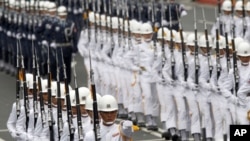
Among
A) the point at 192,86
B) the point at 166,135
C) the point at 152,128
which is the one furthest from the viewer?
the point at 152,128

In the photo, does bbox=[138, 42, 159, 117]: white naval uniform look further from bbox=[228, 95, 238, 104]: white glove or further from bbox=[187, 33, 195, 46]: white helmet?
bbox=[228, 95, 238, 104]: white glove

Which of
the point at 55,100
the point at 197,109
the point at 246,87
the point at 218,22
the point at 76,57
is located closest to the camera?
the point at 55,100

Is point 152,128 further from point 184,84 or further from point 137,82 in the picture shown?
point 184,84

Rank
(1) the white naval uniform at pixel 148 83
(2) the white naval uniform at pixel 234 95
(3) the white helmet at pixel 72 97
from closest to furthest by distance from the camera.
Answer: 1. (3) the white helmet at pixel 72 97
2. (2) the white naval uniform at pixel 234 95
3. (1) the white naval uniform at pixel 148 83

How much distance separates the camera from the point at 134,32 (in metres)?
25.2

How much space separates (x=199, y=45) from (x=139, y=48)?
2063 mm


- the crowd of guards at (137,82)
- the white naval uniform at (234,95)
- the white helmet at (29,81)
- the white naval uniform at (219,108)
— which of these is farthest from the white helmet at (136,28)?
the white helmet at (29,81)

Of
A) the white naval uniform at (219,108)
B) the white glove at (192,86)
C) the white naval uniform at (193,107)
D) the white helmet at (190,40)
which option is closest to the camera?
the white naval uniform at (219,108)

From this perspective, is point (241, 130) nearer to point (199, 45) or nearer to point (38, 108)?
point (38, 108)

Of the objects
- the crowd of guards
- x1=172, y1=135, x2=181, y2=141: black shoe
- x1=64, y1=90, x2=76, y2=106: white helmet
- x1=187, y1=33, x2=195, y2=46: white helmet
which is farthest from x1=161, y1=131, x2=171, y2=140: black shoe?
x1=64, y1=90, x2=76, y2=106: white helmet

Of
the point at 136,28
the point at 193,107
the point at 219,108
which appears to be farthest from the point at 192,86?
the point at 136,28

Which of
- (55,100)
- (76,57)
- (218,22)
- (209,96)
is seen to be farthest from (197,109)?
→ (76,57)

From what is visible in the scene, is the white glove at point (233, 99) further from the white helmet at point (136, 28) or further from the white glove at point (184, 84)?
the white helmet at point (136, 28)

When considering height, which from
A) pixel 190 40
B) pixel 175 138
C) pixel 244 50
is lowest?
pixel 175 138
